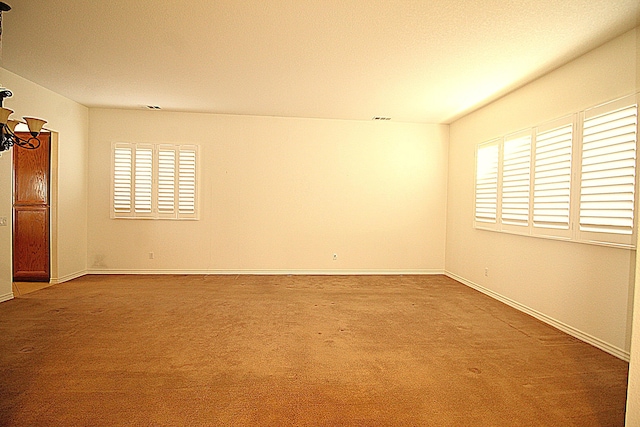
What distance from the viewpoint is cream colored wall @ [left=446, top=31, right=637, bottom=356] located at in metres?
3.10

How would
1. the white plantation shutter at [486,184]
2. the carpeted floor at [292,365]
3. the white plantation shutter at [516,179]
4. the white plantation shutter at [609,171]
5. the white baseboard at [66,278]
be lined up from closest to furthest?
1. the carpeted floor at [292,365]
2. the white plantation shutter at [609,171]
3. the white plantation shutter at [516,179]
4. the white plantation shutter at [486,184]
5. the white baseboard at [66,278]

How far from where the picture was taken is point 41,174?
5.46 m

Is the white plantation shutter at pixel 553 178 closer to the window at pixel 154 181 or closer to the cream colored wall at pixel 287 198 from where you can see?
the cream colored wall at pixel 287 198

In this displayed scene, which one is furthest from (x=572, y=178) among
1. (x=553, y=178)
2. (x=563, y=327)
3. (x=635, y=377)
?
(x=635, y=377)

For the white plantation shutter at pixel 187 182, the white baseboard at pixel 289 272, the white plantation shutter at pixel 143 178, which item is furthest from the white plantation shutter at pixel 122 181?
the white baseboard at pixel 289 272

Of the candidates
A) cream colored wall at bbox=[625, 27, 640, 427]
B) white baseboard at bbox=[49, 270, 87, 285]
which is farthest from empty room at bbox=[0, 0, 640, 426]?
white baseboard at bbox=[49, 270, 87, 285]

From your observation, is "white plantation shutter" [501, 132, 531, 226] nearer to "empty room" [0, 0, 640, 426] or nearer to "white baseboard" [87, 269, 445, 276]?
"empty room" [0, 0, 640, 426]

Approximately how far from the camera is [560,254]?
378cm

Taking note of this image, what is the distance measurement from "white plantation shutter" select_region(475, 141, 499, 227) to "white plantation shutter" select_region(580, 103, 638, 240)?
1.58 metres

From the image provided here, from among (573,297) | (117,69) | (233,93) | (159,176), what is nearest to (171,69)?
(117,69)

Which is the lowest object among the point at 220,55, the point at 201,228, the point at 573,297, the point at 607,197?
the point at 573,297

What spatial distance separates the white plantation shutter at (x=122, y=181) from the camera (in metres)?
6.11

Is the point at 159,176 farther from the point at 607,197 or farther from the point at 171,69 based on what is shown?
the point at 607,197

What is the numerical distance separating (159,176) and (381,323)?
4676 millimetres
